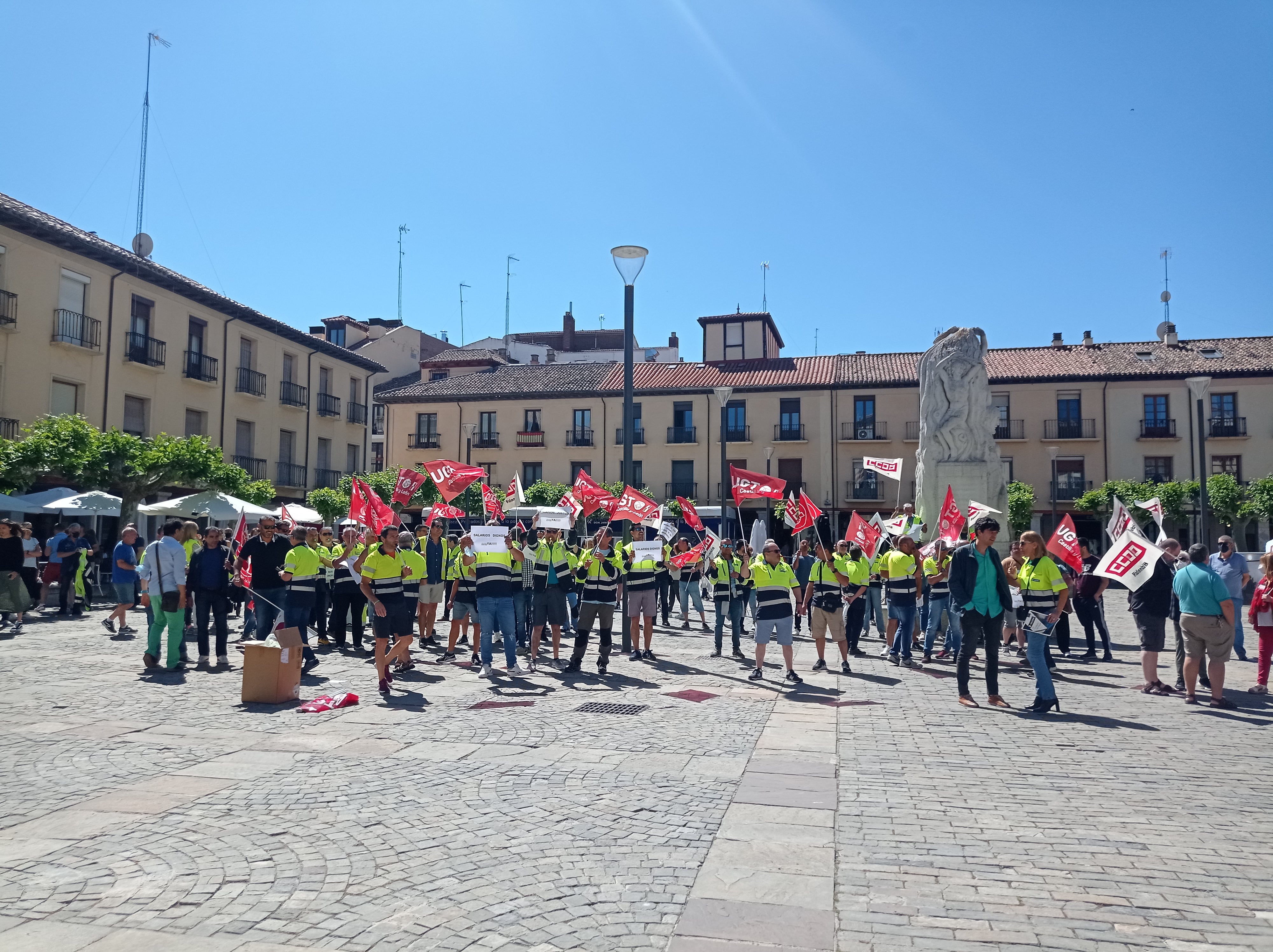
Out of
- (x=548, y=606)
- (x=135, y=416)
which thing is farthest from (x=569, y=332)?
(x=548, y=606)

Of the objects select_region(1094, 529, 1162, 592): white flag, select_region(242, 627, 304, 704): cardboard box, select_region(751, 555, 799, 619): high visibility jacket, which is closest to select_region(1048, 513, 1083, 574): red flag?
select_region(1094, 529, 1162, 592): white flag

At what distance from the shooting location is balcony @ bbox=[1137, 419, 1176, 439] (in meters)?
41.7

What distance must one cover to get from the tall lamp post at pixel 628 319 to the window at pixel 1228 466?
36877 millimetres

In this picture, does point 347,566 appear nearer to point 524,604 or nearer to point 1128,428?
point 524,604

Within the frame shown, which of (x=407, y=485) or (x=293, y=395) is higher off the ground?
(x=293, y=395)

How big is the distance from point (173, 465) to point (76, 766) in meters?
17.8

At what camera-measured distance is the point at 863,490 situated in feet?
144

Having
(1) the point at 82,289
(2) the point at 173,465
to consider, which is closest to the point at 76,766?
(2) the point at 173,465

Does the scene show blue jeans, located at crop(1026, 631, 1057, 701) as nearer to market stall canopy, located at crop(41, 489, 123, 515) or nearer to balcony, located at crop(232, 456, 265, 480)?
market stall canopy, located at crop(41, 489, 123, 515)

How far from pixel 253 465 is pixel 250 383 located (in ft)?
9.77

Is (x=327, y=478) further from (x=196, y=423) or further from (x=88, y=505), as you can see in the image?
(x=88, y=505)

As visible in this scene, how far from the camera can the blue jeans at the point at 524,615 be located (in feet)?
40.0

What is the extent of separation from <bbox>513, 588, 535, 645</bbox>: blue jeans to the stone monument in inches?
417

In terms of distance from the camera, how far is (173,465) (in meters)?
22.5
